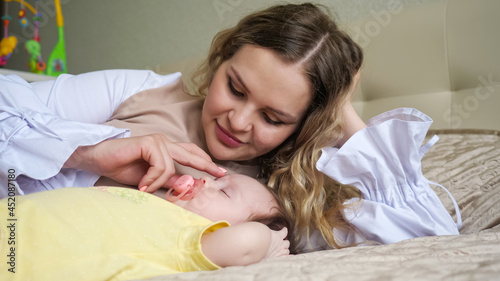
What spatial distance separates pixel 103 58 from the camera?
9.21ft

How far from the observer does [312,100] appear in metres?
1.11

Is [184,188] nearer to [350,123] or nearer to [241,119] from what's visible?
[241,119]

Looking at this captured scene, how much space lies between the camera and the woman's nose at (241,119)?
100cm

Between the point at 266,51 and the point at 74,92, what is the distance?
53 centimetres

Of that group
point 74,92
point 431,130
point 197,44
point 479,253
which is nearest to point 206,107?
point 74,92

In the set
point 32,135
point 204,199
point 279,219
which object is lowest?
point 279,219

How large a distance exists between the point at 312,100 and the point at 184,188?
0.43m

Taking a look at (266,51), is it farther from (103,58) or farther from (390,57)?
(103,58)

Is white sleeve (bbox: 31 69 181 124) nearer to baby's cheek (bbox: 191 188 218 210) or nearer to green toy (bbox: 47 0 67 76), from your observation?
baby's cheek (bbox: 191 188 218 210)

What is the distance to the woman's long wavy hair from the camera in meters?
1.07

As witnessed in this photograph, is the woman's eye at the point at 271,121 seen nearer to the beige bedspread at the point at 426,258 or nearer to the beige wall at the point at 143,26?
the beige bedspread at the point at 426,258

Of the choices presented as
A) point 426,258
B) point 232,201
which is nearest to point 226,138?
point 232,201

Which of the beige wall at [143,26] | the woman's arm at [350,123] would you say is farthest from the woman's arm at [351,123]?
the beige wall at [143,26]

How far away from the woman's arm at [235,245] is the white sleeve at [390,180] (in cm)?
38
